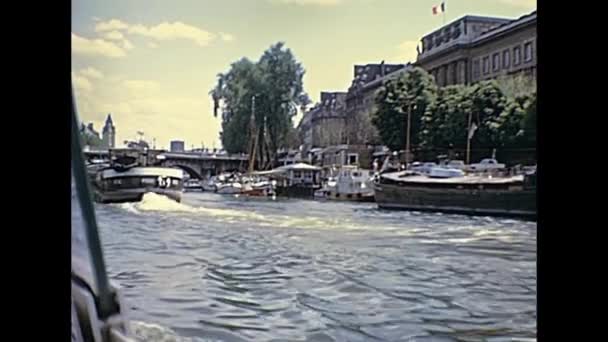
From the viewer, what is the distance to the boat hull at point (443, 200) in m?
3.79

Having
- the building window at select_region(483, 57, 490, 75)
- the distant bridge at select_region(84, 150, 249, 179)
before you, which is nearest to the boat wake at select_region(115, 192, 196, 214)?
the distant bridge at select_region(84, 150, 249, 179)

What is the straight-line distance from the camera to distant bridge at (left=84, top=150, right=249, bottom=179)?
4.33 meters

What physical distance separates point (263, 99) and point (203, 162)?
59cm

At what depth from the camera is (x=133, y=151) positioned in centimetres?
410

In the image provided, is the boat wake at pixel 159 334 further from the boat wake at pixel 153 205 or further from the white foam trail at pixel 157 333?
the boat wake at pixel 153 205

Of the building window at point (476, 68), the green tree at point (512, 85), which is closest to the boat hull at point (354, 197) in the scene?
the building window at point (476, 68)

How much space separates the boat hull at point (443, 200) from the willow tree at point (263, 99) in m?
0.79

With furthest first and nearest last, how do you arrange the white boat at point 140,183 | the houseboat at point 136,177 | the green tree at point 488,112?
the white boat at point 140,183 < the houseboat at point 136,177 < the green tree at point 488,112

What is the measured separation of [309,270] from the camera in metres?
3.86

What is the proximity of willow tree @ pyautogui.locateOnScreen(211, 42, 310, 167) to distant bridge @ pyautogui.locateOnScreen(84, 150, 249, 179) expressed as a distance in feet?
0.36

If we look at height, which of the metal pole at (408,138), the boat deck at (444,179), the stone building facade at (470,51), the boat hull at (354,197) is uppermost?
the stone building facade at (470,51)

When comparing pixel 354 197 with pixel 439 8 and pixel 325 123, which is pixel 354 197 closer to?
pixel 325 123
